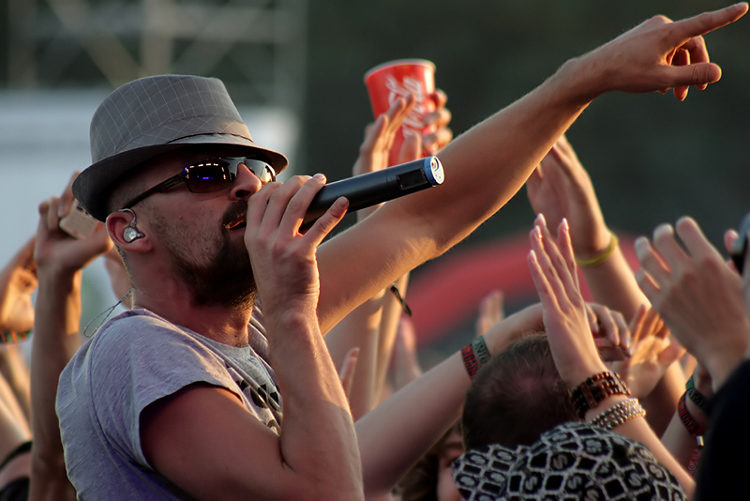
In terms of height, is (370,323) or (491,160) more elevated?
(491,160)

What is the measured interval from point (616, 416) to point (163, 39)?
910cm

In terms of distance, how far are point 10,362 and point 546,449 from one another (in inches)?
103

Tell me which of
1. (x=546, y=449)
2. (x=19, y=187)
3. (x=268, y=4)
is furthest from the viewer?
(x=268, y=4)

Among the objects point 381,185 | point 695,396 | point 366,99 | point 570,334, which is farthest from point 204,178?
point 366,99

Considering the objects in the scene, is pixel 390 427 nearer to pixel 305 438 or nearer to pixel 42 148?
pixel 305 438

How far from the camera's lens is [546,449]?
4.81ft

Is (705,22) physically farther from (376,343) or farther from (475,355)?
(376,343)

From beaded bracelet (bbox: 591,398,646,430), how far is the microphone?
0.57 meters

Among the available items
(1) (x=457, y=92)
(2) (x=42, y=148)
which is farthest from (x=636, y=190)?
(2) (x=42, y=148)

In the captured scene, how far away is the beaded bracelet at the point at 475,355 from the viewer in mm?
2295

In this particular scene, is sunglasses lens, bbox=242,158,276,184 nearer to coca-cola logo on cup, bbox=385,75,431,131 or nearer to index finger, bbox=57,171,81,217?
index finger, bbox=57,171,81,217

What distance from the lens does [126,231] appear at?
1.79 metres

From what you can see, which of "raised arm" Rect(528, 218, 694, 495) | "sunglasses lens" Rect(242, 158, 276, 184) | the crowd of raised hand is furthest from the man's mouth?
"raised arm" Rect(528, 218, 694, 495)

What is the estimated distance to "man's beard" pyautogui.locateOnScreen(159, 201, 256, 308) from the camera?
1742 millimetres
